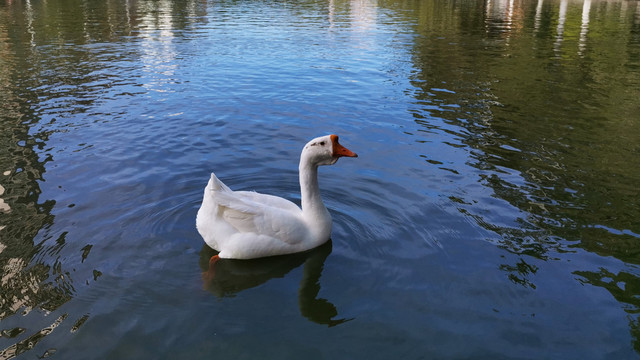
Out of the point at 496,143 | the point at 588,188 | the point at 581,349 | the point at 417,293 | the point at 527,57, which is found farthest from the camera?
the point at 527,57

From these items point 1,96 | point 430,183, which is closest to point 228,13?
point 1,96

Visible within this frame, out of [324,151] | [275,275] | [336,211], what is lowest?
[275,275]

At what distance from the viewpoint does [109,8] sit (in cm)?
4925

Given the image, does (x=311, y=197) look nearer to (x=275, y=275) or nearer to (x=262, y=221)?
(x=262, y=221)

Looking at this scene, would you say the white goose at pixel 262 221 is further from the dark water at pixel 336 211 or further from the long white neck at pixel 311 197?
the dark water at pixel 336 211

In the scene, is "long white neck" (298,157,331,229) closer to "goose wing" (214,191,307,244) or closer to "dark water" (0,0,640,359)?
"goose wing" (214,191,307,244)

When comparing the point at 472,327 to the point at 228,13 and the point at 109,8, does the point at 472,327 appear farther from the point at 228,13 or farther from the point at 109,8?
the point at 109,8

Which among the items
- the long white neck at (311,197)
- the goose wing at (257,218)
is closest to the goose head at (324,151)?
the long white neck at (311,197)

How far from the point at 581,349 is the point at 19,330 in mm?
6250

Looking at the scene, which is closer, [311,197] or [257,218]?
[257,218]

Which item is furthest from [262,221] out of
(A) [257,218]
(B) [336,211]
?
(B) [336,211]

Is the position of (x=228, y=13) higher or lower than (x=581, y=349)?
higher

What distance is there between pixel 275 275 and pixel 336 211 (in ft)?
7.17

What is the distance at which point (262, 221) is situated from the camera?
7.22m
